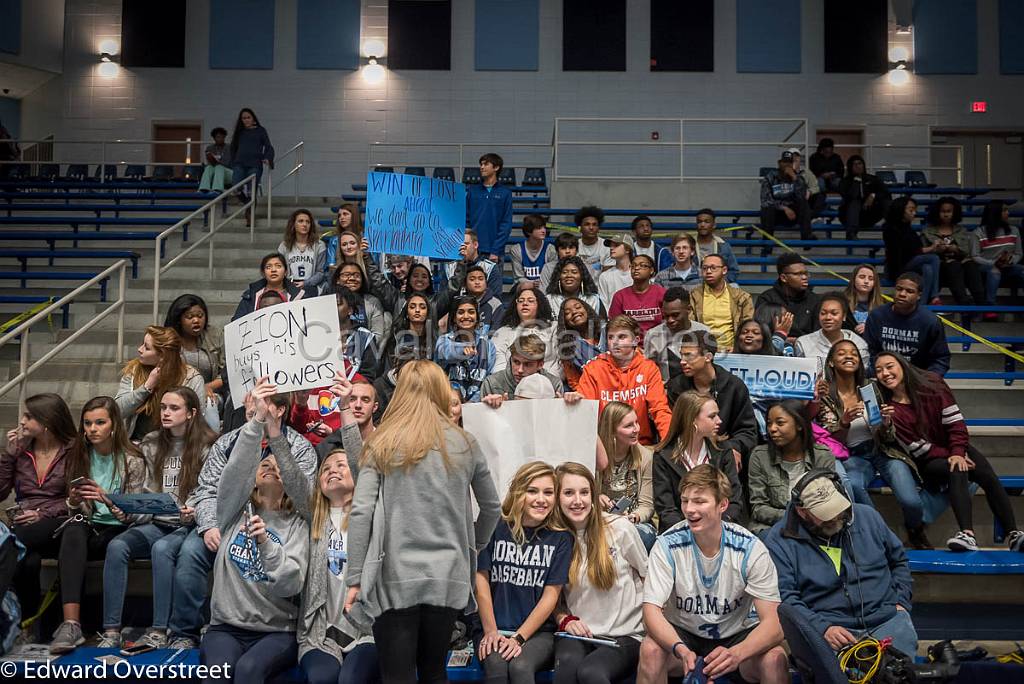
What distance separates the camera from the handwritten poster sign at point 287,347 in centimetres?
482

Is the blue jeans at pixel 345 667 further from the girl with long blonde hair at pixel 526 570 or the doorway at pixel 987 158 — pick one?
the doorway at pixel 987 158

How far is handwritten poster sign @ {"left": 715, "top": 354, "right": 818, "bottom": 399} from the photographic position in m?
6.09

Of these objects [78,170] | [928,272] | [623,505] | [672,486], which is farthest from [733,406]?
[78,170]

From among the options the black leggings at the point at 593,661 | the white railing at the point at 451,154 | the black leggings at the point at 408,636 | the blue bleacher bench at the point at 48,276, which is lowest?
the black leggings at the point at 593,661

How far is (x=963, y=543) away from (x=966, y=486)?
0.38m

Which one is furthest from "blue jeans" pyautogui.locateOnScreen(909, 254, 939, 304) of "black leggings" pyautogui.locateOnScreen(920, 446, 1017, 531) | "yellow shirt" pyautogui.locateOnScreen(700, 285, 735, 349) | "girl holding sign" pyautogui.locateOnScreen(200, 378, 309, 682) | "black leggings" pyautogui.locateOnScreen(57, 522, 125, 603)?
"black leggings" pyautogui.locateOnScreen(57, 522, 125, 603)

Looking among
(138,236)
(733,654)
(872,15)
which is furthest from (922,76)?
(733,654)

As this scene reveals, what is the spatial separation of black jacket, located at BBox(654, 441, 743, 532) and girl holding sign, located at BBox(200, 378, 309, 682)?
1.89m

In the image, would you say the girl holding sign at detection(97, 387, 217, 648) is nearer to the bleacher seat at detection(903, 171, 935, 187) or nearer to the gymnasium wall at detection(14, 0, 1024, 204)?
the gymnasium wall at detection(14, 0, 1024, 204)

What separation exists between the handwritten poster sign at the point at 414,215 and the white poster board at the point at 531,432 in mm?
3237

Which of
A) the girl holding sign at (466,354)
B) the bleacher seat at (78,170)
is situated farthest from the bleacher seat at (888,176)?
the bleacher seat at (78,170)

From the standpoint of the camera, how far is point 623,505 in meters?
5.21

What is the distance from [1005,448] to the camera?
22.9 feet

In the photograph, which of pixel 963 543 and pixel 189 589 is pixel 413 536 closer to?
pixel 189 589
